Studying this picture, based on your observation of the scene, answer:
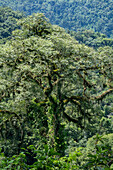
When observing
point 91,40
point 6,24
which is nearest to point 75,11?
point 91,40

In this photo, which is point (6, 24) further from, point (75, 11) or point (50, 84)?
point (75, 11)

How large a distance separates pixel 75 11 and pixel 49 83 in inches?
6649

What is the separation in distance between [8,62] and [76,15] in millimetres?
163977

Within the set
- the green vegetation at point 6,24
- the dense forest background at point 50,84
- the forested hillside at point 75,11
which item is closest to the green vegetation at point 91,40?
the green vegetation at point 6,24

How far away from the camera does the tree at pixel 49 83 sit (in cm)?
636

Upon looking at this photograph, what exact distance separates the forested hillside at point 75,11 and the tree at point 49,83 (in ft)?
460

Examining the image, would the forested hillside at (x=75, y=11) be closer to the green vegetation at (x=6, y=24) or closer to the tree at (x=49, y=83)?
the green vegetation at (x=6, y=24)

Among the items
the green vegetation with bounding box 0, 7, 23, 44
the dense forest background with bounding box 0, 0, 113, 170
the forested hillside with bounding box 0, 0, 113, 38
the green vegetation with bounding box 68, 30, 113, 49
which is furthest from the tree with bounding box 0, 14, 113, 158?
the forested hillside with bounding box 0, 0, 113, 38

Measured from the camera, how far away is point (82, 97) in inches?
265

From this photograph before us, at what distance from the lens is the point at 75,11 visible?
542 ft

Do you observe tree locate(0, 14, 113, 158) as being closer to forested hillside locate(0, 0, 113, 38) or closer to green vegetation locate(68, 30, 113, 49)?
green vegetation locate(68, 30, 113, 49)

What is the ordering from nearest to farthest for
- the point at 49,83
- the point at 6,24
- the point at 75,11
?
the point at 49,83, the point at 6,24, the point at 75,11

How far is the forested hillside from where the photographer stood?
147000 millimetres

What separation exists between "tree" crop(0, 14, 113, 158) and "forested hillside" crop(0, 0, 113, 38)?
460 feet
